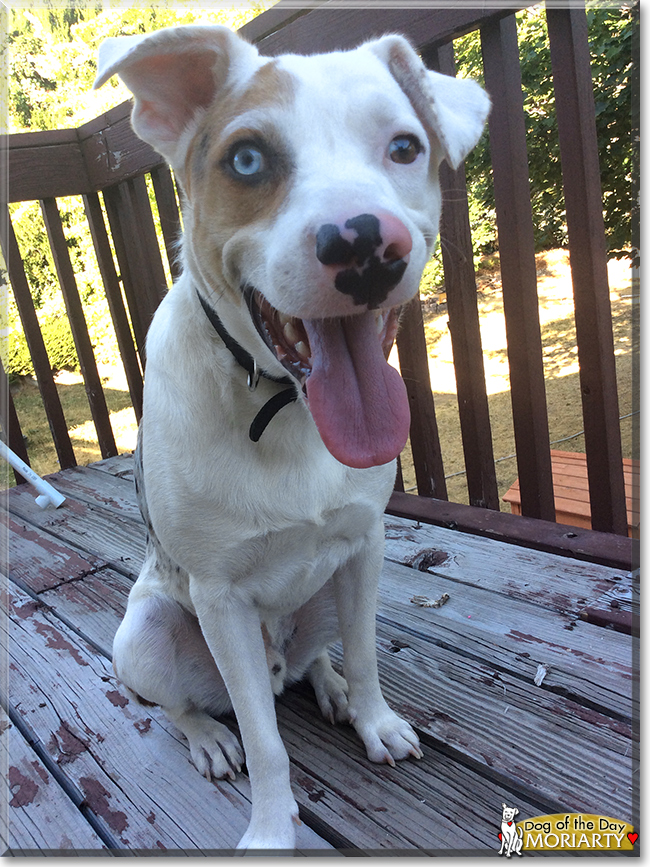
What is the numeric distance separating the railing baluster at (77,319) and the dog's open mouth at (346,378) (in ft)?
9.12

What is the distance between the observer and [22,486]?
3.75 meters

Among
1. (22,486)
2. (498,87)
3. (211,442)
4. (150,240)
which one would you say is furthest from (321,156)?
(22,486)

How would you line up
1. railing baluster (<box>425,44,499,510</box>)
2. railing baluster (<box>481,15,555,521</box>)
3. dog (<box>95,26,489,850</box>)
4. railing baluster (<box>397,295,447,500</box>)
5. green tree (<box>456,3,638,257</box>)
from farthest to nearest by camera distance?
green tree (<box>456,3,638,257</box>) < railing baluster (<box>397,295,447,500</box>) < railing baluster (<box>425,44,499,510</box>) < railing baluster (<box>481,15,555,521</box>) < dog (<box>95,26,489,850</box>)

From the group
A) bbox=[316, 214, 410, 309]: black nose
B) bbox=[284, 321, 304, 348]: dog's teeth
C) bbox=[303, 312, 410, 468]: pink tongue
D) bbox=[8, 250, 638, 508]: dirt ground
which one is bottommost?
bbox=[8, 250, 638, 508]: dirt ground

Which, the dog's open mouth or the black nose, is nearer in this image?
the black nose

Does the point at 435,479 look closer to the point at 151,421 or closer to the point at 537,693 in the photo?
the point at 537,693

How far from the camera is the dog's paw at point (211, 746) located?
1.58 m

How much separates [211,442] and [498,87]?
1.54 meters

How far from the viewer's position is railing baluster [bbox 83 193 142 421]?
373cm

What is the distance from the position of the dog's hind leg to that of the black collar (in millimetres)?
596

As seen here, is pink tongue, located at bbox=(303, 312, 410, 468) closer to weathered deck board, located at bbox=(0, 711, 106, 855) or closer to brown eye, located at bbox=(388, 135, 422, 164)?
brown eye, located at bbox=(388, 135, 422, 164)

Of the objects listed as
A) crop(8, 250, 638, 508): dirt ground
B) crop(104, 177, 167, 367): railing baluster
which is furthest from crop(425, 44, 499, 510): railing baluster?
crop(8, 250, 638, 508): dirt ground

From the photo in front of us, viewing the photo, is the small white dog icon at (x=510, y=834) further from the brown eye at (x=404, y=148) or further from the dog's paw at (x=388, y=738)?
the brown eye at (x=404, y=148)

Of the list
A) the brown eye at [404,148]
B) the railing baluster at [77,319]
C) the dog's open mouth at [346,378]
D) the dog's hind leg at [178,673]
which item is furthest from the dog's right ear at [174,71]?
the railing baluster at [77,319]
